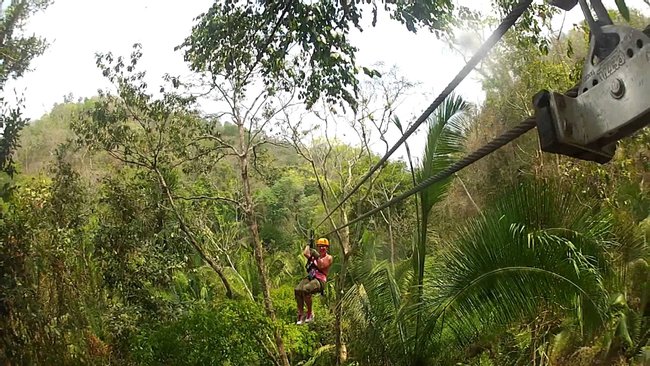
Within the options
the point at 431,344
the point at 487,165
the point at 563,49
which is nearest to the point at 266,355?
the point at 431,344

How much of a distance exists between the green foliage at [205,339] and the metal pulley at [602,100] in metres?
6.22

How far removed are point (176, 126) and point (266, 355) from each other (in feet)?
11.9

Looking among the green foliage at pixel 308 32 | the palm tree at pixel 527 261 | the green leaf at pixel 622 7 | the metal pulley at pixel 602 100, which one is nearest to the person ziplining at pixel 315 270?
the palm tree at pixel 527 261

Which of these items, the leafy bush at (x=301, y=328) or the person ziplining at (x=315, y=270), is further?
the leafy bush at (x=301, y=328)

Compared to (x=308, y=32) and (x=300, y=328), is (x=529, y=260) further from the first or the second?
(x=300, y=328)

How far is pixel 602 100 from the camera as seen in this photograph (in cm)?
120

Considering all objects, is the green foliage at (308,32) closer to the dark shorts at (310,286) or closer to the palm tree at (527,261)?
the palm tree at (527,261)

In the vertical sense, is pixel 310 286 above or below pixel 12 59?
below

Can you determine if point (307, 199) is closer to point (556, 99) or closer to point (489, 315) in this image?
point (489, 315)

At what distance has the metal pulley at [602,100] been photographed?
111 centimetres

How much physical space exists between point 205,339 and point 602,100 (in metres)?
6.36

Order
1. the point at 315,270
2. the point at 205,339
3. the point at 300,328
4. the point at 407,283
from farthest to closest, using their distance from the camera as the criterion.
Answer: the point at 300,328, the point at 315,270, the point at 205,339, the point at 407,283

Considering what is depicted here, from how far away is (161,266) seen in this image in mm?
8086

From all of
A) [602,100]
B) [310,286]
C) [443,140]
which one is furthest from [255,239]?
[602,100]
